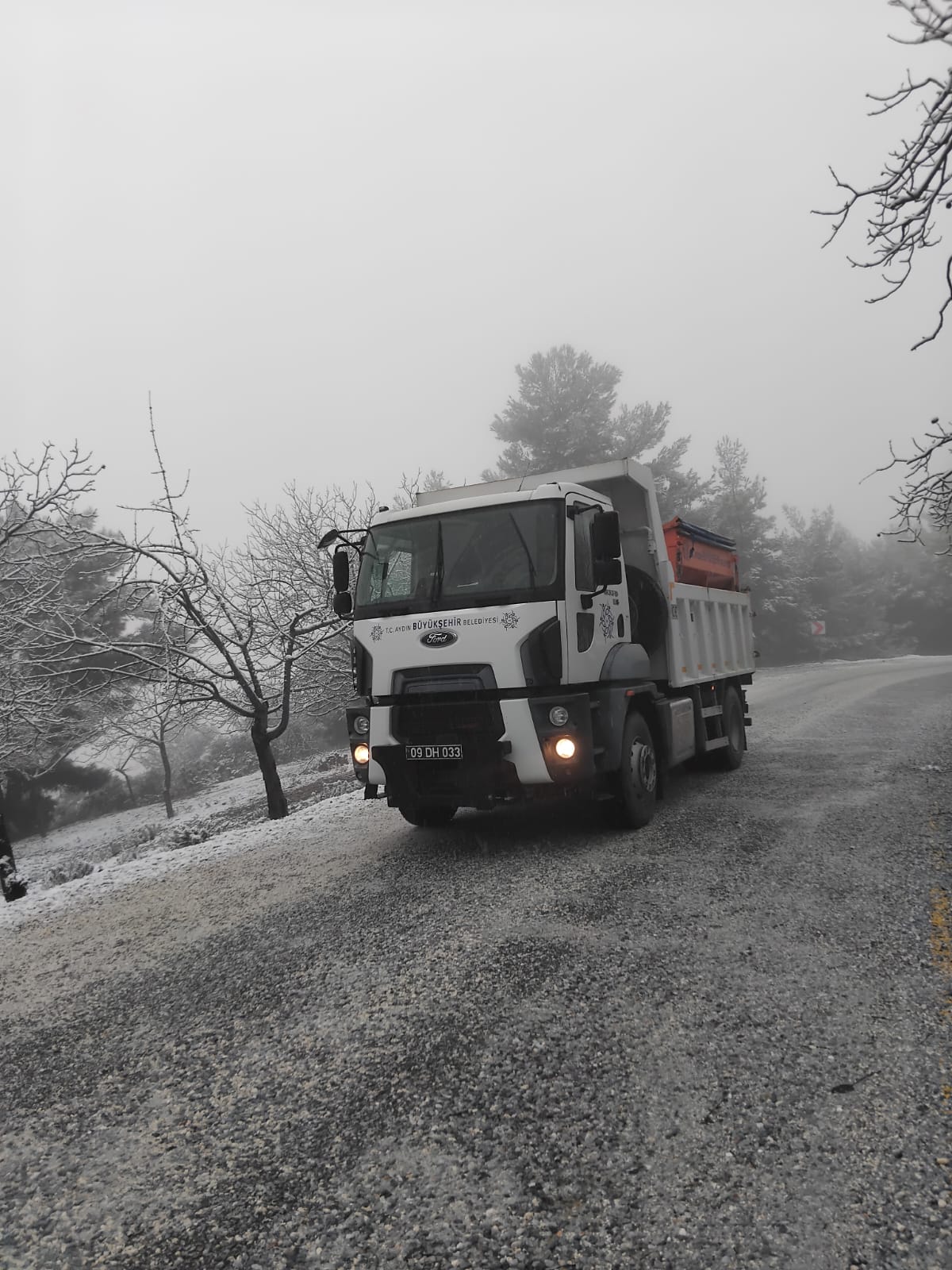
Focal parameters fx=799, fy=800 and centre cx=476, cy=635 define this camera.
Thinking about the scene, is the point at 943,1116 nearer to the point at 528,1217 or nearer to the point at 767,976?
the point at 767,976

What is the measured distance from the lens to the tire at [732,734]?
9398mm

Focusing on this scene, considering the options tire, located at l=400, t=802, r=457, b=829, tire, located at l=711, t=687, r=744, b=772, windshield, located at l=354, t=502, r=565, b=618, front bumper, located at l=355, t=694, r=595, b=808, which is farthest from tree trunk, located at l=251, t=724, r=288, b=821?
front bumper, located at l=355, t=694, r=595, b=808

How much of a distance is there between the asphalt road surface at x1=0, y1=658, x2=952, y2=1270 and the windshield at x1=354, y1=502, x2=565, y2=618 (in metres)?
2.07

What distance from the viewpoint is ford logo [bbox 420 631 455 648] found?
606cm

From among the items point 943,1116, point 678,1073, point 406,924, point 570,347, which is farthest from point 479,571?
point 570,347

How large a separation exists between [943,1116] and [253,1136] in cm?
238

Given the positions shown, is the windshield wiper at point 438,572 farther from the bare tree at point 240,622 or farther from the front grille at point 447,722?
the bare tree at point 240,622

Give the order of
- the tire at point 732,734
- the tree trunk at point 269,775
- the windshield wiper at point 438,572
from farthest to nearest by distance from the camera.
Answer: the tree trunk at point 269,775 → the tire at point 732,734 → the windshield wiper at point 438,572

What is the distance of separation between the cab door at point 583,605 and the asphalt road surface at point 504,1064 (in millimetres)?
1481

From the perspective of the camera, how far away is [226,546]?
16781 mm

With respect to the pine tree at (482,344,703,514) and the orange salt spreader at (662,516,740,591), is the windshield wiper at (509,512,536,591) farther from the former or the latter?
the pine tree at (482,344,703,514)

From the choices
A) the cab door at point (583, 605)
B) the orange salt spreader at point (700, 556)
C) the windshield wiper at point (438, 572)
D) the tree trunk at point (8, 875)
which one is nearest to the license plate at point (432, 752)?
the cab door at point (583, 605)

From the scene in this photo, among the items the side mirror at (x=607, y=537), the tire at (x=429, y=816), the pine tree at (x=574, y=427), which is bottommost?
the tire at (x=429, y=816)

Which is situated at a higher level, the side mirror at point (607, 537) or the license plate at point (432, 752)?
the side mirror at point (607, 537)
